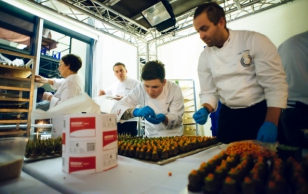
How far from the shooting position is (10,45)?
10.6 ft

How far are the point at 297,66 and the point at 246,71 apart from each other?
120 cm

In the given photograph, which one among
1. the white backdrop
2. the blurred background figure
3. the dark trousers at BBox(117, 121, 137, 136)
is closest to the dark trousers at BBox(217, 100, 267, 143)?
the dark trousers at BBox(117, 121, 137, 136)

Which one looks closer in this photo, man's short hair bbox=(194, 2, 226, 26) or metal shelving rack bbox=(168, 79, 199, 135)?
man's short hair bbox=(194, 2, 226, 26)

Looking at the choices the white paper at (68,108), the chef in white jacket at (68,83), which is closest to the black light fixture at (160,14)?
the chef in white jacket at (68,83)

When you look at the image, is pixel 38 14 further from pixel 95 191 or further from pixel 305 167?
pixel 305 167

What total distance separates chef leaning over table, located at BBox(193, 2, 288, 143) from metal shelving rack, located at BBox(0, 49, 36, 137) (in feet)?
6.19

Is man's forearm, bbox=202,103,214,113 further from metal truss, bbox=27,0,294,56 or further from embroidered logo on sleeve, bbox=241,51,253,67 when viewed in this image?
metal truss, bbox=27,0,294,56

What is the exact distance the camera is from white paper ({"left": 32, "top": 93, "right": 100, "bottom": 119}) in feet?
2.77

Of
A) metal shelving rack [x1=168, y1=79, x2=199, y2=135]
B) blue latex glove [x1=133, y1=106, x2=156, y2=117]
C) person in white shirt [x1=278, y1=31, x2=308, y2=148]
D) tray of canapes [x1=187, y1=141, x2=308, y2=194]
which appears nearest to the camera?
tray of canapes [x1=187, y1=141, x2=308, y2=194]

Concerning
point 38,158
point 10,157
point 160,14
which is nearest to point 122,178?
point 10,157

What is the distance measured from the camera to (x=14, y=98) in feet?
5.87

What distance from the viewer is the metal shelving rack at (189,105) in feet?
15.2

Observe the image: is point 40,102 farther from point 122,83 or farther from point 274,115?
point 274,115

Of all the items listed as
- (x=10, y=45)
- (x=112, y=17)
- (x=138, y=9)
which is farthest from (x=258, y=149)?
(x=10, y=45)
